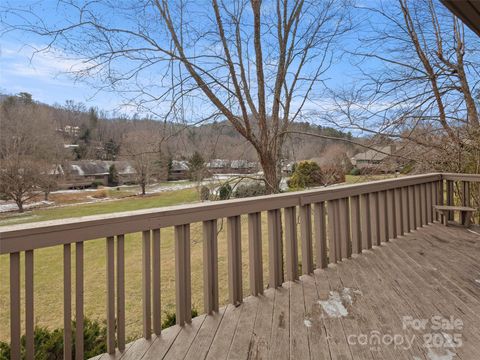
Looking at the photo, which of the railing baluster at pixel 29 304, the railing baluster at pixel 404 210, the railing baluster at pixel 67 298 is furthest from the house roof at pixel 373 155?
the railing baluster at pixel 29 304

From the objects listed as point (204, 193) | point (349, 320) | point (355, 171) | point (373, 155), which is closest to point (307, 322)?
point (349, 320)

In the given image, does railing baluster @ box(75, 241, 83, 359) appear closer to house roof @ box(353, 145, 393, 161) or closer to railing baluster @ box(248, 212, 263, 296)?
railing baluster @ box(248, 212, 263, 296)

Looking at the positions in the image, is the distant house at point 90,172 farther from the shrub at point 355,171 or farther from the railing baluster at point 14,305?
the shrub at point 355,171

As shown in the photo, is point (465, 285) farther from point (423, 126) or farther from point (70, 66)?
point (70, 66)

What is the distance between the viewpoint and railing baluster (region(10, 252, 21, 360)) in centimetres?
135

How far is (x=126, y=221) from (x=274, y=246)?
116cm

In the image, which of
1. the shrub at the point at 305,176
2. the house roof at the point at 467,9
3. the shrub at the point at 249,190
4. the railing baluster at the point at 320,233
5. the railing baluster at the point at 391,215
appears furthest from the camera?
the shrub at the point at 305,176

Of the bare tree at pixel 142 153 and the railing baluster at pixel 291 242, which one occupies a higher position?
the bare tree at pixel 142 153

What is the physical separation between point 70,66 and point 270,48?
107 inches

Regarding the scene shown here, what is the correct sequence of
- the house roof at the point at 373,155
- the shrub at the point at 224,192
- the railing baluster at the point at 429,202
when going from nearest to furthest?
the railing baluster at the point at 429,202
the shrub at the point at 224,192
the house roof at the point at 373,155

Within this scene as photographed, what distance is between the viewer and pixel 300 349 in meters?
1.64

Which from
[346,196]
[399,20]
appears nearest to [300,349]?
[346,196]

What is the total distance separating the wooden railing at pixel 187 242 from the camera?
4.57 ft

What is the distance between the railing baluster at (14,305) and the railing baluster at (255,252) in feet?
4.60
